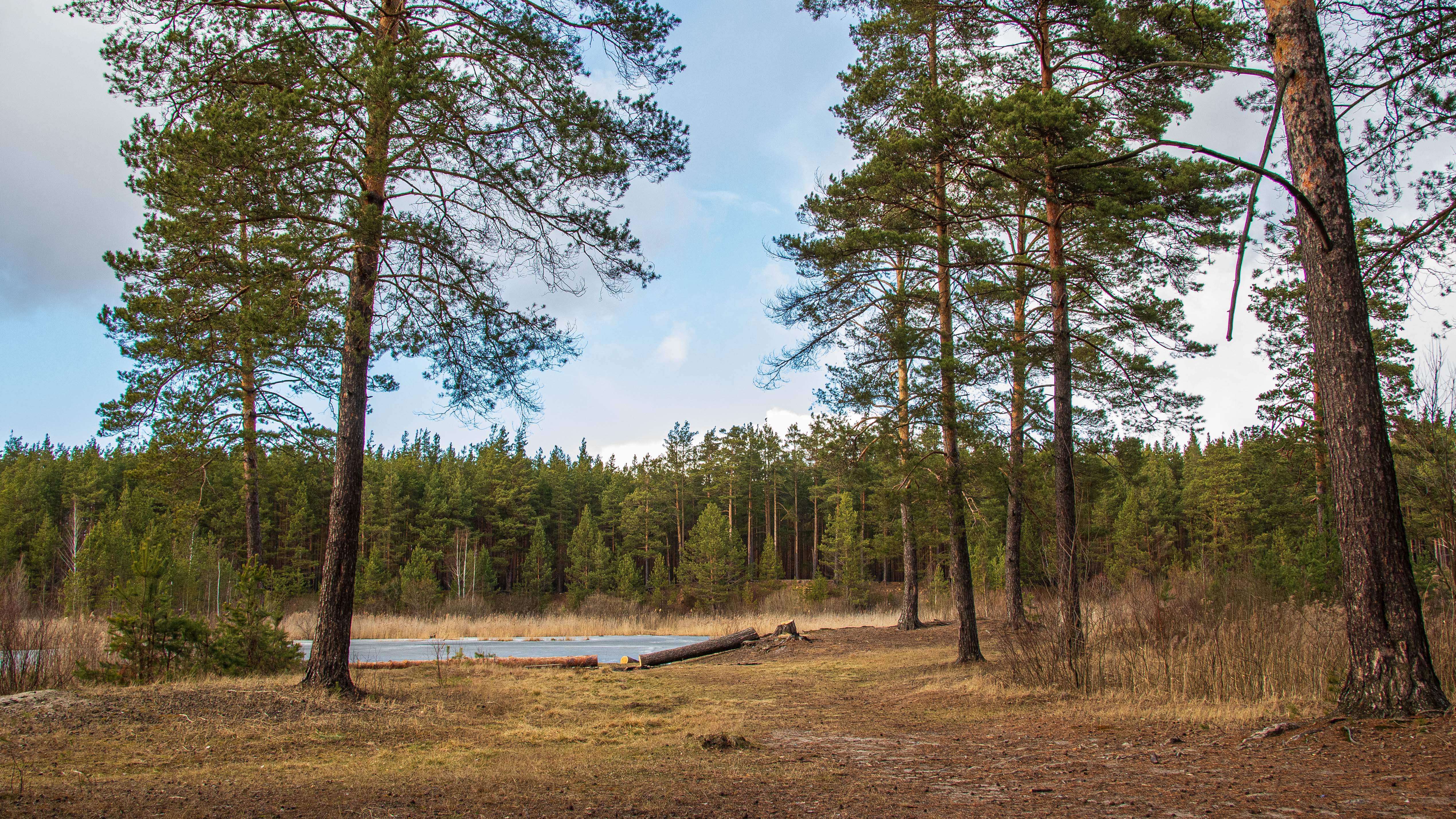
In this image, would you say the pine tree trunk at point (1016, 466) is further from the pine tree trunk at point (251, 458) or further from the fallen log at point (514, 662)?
the pine tree trunk at point (251, 458)

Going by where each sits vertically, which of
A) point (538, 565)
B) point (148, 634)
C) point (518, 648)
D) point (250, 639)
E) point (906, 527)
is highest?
point (906, 527)

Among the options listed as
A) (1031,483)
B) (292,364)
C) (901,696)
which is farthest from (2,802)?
(1031,483)

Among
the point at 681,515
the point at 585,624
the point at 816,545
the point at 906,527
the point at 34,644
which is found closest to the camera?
the point at 34,644

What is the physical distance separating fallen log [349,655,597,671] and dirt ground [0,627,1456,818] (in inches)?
169

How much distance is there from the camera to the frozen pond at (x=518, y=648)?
1662 centimetres

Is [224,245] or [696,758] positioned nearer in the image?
[696,758]

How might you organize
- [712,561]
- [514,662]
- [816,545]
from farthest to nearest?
[816,545] → [712,561] → [514,662]

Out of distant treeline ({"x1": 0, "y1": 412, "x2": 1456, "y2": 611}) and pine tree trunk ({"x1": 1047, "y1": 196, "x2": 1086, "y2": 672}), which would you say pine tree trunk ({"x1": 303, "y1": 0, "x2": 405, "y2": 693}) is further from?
pine tree trunk ({"x1": 1047, "y1": 196, "x2": 1086, "y2": 672})

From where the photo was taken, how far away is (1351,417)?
5.64m

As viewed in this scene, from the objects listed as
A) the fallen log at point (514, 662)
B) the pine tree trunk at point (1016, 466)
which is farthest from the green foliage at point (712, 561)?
the pine tree trunk at point (1016, 466)

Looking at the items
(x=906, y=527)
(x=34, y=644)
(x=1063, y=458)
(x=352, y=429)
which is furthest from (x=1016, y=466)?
(x=34, y=644)

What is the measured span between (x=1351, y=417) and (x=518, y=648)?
1798cm

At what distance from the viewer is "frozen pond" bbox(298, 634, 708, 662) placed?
16.6m

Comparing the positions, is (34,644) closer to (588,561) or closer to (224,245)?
(224,245)
